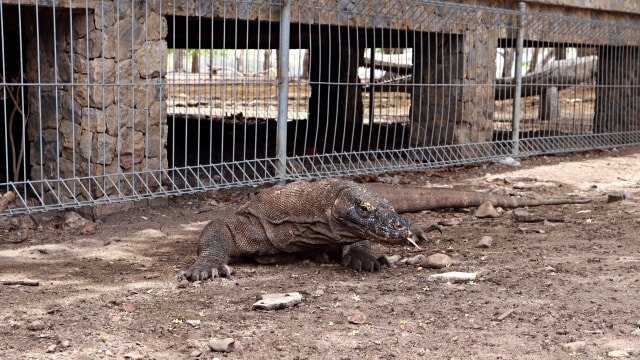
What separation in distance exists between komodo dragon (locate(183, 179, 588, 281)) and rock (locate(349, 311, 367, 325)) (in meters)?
0.82

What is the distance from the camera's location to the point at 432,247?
609cm

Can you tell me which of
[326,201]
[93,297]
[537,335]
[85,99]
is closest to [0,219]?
[85,99]

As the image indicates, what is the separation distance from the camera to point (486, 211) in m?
7.30

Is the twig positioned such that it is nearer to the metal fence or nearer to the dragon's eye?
the metal fence

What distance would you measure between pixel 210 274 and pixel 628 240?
3059 millimetres

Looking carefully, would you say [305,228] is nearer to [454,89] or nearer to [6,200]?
[6,200]

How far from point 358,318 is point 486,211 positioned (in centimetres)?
334

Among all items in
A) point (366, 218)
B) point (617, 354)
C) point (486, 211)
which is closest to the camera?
point (617, 354)

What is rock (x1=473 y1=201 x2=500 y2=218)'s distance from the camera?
7.28 m

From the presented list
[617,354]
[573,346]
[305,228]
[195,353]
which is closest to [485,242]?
[305,228]

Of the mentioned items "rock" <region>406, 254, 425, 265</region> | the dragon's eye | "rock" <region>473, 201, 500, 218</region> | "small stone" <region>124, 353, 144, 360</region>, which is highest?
the dragon's eye

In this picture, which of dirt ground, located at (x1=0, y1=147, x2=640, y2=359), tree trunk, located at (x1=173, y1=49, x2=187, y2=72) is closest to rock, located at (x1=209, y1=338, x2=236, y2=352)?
dirt ground, located at (x1=0, y1=147, x2=640, y2=359)

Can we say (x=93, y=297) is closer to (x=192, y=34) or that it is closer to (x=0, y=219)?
(x=0, y=219)

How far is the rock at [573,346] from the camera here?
3.74 meters
